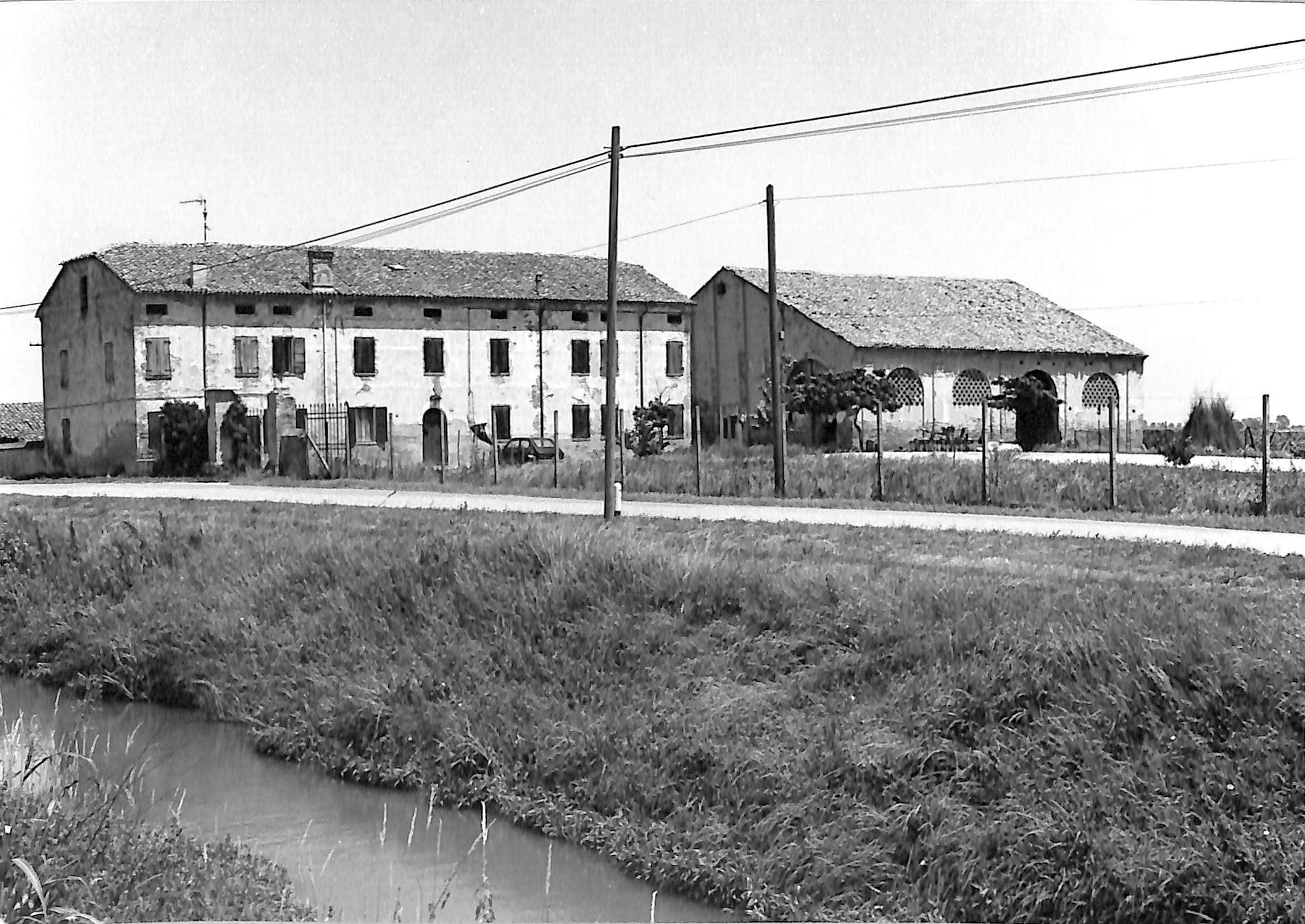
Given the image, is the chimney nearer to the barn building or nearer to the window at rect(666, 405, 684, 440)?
the window at rect(666, 405, 684, 440)

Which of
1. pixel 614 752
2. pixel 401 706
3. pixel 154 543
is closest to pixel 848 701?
pixel 614 752

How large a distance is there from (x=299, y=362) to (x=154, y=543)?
28.8 meters

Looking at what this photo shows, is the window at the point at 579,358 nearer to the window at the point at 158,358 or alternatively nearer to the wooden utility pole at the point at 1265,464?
the window at the point at 158,358

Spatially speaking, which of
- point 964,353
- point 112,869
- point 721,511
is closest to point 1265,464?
point 721,511

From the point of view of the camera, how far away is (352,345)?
49781 millimetres

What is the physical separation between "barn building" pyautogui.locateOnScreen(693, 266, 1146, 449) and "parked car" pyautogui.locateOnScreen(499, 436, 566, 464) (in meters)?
6.21

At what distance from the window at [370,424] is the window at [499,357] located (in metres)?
4.10

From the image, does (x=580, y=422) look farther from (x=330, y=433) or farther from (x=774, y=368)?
(x=774, y=368)

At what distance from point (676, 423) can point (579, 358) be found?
4215 millimetres

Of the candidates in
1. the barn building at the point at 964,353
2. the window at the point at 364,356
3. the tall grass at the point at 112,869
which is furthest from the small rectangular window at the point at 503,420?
the tall grass at the point at 112,869

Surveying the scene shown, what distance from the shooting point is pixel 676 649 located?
45.6 feet

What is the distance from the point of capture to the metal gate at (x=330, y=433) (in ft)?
127

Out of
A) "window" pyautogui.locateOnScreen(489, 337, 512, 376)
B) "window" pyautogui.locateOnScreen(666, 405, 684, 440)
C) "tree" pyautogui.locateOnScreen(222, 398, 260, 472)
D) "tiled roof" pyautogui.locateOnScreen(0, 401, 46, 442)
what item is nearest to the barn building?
"window" pyautogui.locateOnScreen(666, 405, 684, 440)

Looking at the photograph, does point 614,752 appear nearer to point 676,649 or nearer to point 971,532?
point 676,649
